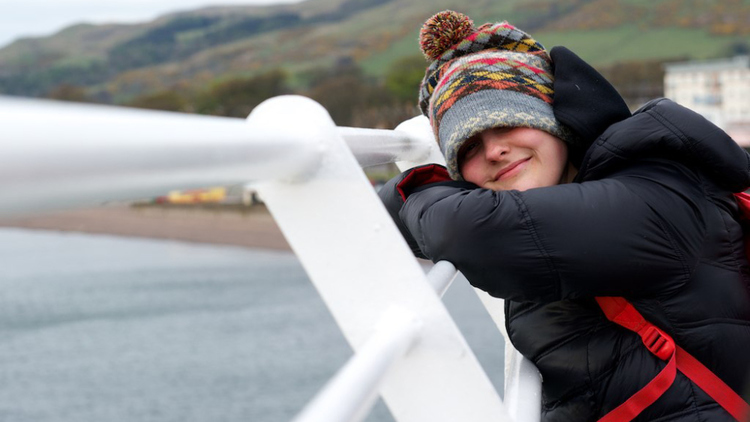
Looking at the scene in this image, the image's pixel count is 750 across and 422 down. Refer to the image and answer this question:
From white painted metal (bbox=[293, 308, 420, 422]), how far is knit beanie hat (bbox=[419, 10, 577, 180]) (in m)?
0.45

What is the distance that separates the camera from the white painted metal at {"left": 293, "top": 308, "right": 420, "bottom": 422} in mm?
444

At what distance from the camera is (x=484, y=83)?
39.8 inches

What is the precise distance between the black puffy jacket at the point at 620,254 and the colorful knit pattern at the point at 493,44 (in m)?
0.23

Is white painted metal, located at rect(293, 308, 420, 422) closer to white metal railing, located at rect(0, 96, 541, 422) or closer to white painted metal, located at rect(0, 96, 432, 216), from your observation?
white metal railing, located at rect(0, 96, 541, 422)

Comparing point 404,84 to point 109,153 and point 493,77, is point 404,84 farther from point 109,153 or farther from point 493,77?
point 109,153

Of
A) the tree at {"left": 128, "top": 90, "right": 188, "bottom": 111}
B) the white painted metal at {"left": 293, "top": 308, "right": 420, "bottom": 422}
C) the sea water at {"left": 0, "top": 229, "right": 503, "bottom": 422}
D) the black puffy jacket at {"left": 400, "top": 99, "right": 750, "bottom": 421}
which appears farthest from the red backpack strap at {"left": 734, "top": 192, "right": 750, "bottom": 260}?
the tree at {"left": 128, "top": 90, "right": 188, "bottom": 111}

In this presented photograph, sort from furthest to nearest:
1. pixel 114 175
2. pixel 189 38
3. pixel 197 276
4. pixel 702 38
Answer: pixel 189 38
pixel 702 38
pixel 197 276
pixel 114 175

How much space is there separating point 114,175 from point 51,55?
100 m

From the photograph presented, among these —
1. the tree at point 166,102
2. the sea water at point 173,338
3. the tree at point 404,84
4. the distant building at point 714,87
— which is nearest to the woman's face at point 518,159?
the sea water at point 173,338

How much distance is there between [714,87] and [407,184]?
49177 mm

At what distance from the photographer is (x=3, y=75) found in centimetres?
9000

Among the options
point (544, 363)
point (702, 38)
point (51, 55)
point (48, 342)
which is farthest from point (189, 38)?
point (544, 363)

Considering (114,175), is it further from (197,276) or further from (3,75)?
(3,75)

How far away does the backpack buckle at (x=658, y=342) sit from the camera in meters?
0.81
